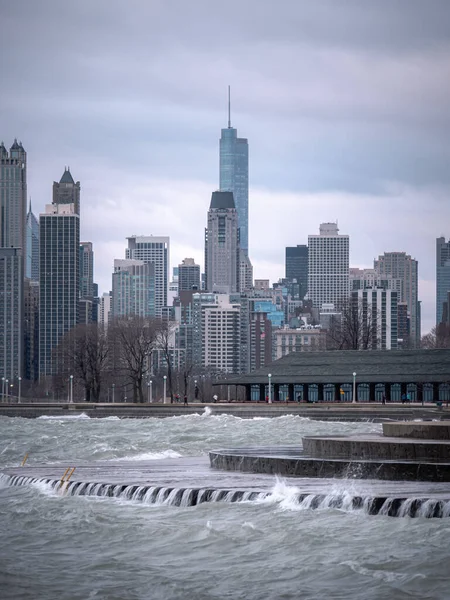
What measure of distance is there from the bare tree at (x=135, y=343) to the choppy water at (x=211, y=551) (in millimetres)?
88133

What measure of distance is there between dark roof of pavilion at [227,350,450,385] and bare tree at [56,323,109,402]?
2338cm

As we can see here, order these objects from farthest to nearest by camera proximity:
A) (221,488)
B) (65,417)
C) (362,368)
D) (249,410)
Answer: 1. (65,417)
2. (362,368)
3. (249,410)
4. (221,488)

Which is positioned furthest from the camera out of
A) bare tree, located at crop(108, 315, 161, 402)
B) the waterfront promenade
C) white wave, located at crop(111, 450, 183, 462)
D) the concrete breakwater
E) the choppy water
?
bare tree, located at crop(108, 315, 161, 402)

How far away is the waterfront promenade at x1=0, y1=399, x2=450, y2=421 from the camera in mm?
90125

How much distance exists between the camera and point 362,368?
355ft

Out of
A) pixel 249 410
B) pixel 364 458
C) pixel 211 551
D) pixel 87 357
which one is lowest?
pixel 249 410

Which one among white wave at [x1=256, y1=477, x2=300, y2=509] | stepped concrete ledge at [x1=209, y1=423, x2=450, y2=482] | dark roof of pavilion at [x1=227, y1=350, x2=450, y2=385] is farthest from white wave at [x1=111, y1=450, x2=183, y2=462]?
dark roof of pavilion at [x1=227, y1=350, x2=450, y2=385]

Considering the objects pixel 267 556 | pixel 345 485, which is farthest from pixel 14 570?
Result: pixel 345 485

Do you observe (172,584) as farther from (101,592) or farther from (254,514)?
(254,514)

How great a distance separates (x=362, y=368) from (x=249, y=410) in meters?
13.5

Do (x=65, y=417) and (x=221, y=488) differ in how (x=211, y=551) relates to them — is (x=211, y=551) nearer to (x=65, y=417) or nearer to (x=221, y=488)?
(x=221, y=488)

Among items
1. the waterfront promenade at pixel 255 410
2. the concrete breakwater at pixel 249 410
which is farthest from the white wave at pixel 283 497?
the waterfront promenade at pixel 255 410

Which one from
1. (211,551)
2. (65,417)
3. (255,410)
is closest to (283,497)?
(211,551)

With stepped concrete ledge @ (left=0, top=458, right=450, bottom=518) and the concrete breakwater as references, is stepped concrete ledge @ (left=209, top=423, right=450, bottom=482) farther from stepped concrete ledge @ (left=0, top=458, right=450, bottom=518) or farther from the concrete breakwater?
the concrete breakwater
